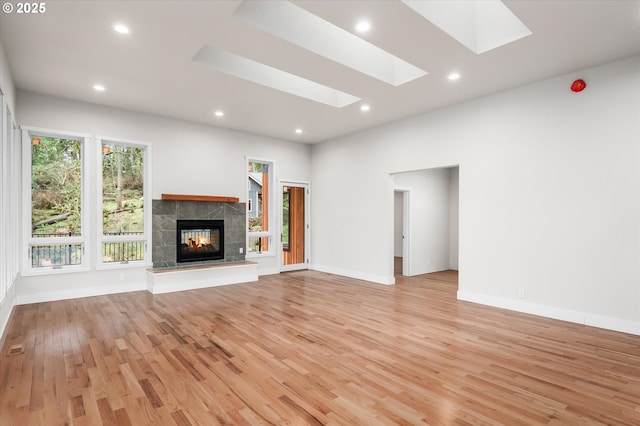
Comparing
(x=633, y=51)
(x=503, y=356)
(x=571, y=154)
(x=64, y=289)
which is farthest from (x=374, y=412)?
(x=64, y=289)

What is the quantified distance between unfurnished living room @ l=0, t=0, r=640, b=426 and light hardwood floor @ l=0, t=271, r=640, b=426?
3 centimetres

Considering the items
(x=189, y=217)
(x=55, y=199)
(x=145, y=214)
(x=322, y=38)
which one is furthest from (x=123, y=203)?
(x=322, y=38)

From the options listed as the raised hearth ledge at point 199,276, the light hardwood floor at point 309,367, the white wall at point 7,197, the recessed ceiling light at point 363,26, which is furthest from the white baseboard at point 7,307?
the recessed ceiling light at point 363,26

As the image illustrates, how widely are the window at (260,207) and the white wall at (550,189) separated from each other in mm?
3271

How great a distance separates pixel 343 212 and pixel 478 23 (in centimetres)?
473

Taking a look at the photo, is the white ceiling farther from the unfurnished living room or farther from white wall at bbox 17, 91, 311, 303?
white wall at bbox 17, 91, 311, 303

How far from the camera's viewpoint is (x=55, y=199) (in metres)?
5.51

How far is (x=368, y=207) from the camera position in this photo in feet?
23.7

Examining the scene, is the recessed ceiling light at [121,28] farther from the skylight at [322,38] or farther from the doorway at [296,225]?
the doorway at [296,225]

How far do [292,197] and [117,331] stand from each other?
5.53m

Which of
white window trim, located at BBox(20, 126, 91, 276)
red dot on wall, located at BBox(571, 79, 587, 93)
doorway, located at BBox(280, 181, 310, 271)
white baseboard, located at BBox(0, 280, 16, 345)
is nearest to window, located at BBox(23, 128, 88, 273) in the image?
white window trim, located at BBox(20, 126, 91, 276)

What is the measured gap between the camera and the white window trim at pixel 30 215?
5.13m

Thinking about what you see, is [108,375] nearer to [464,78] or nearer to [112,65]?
[112,65]

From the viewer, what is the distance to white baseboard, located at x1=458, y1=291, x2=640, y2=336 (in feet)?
13.0
